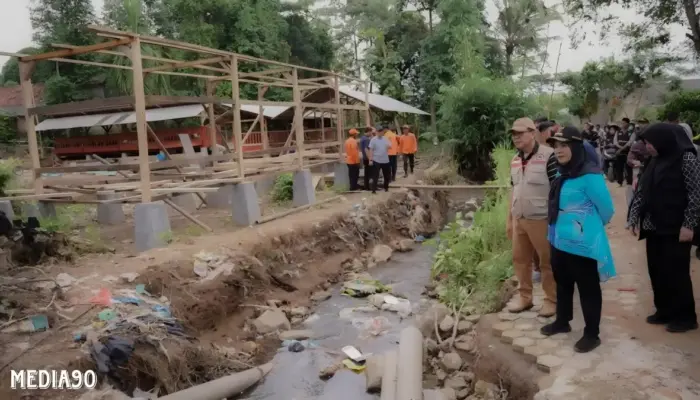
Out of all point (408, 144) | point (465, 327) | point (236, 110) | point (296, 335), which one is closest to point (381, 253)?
point (236, 110)

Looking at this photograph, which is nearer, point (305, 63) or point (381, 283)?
point (381, 283)

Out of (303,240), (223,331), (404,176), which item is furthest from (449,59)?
(223,331)

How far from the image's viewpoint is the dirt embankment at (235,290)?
5.17 metres

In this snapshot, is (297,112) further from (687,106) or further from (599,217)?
(687,106)

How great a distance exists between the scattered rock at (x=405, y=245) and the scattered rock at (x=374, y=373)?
19.9 feet

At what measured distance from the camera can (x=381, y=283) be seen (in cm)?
916

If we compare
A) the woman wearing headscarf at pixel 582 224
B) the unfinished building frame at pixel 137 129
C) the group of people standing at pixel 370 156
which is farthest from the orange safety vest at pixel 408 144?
the woman wearing headscarf at pixel 582 224

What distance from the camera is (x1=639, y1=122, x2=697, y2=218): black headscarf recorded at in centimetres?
405

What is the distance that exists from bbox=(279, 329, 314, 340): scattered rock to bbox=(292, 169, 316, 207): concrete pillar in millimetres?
5173

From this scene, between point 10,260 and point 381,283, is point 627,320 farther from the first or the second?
point 10,260

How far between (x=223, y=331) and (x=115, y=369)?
203 centimetres

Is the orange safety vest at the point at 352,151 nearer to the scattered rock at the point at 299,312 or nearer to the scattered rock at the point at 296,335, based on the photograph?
the scattered rock at the point at 299,312

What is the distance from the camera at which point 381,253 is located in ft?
35.8

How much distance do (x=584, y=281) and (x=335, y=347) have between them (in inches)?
139
